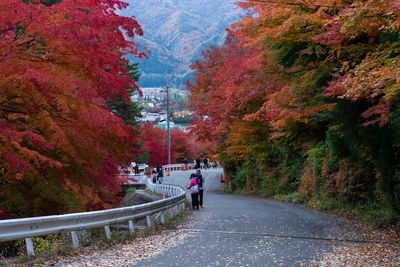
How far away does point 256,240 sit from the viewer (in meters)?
9.71

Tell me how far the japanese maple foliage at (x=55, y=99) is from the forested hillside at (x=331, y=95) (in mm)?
5685

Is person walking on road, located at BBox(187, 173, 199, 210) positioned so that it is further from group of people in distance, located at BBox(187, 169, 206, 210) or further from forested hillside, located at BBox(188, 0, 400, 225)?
forested hillside, located at BBox(188, 0, 400, 225)

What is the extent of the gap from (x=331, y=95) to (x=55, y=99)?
26.8 ft

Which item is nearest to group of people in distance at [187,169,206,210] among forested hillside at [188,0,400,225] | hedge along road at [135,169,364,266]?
hedge along road at [135,169,364,266]

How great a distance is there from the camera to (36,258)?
7.34 metres

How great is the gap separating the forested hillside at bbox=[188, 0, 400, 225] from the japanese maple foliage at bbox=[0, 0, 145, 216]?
18.7 ft

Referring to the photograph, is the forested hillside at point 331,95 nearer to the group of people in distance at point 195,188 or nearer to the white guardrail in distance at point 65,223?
the group of people in distance at point 195,188

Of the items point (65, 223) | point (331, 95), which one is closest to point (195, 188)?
point (331, 95)

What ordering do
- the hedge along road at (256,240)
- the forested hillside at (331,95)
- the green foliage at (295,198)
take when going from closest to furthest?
1. the hedge along road at (256,240)
2. the forested hillside at (331,95)
3. the green foliage at (295,198)

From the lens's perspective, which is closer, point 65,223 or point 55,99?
point 65,223

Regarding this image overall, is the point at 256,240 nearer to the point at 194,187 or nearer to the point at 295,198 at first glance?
the point at 194,187

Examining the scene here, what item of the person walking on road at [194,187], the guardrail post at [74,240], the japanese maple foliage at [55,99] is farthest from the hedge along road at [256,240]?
the japanese maple foliage at [55,99]

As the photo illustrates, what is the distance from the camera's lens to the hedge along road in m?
7.64

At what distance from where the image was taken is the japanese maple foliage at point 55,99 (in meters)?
8.73
